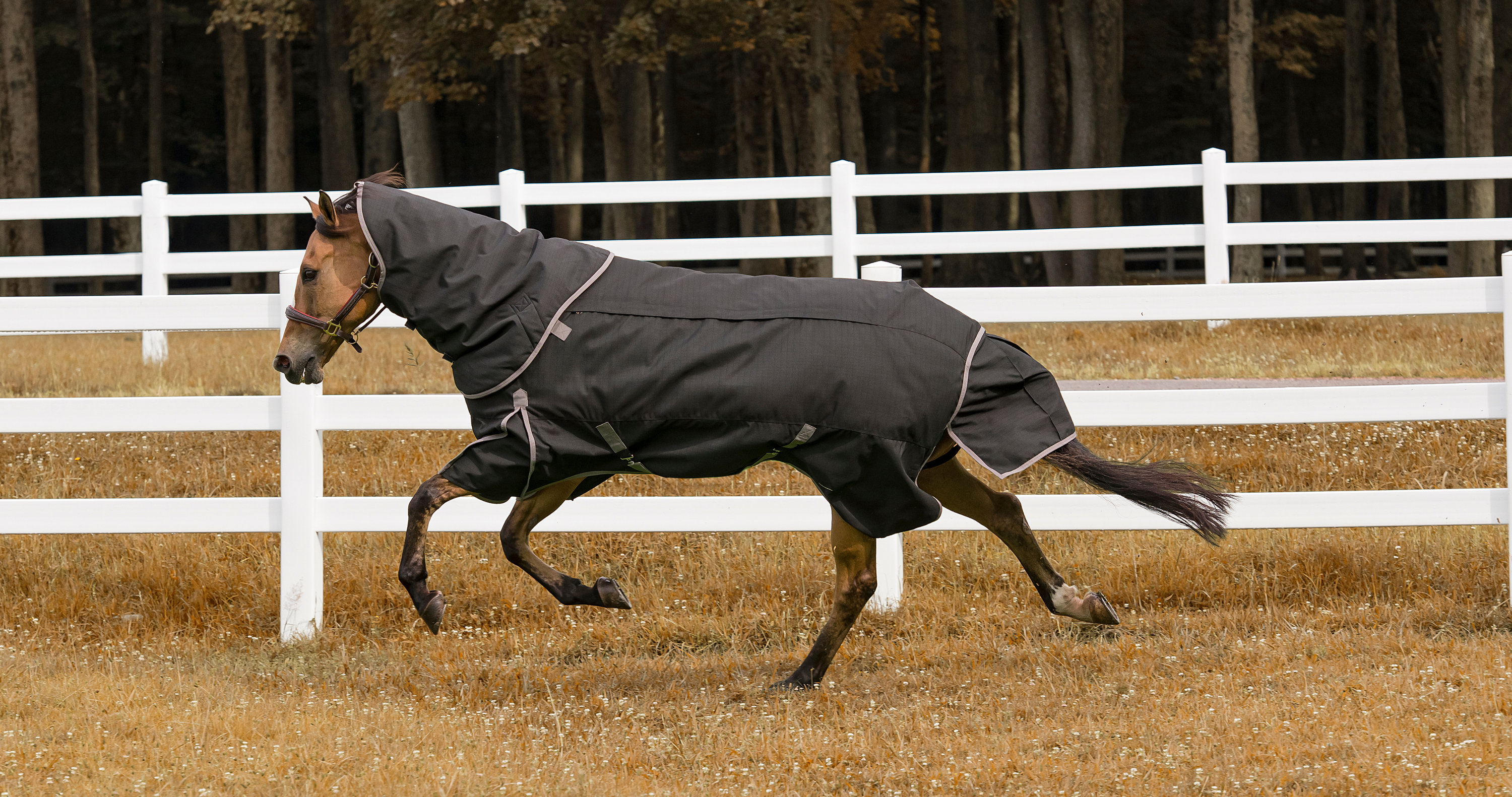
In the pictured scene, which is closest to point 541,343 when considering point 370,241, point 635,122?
point 370,241

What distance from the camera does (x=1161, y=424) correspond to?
20.3 feet

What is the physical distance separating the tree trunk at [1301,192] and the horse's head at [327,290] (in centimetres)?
2040

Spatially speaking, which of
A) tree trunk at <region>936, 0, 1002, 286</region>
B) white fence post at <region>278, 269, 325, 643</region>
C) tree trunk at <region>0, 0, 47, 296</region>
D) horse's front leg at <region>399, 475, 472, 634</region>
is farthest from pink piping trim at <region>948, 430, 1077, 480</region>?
tree trunk at <region>0, 0, 47, 296</region>

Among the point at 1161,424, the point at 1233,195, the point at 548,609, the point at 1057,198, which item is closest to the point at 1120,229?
the point at 1161,424

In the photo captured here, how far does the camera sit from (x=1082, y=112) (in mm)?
17828

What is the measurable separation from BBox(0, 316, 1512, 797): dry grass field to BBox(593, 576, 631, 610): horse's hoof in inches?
13.0

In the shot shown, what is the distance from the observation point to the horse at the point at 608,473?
4914 millimetres

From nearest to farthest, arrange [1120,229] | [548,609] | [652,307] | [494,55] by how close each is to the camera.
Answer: [652,307], [548,609], [1120,229], [494,55]

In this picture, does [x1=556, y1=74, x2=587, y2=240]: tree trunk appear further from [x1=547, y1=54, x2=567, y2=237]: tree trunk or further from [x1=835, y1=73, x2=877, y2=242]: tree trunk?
[x1=835, y1=73, x2=877, y2=242]: tree trunk

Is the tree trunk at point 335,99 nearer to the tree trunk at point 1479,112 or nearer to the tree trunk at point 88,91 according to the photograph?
the tree trunk at point 88,91

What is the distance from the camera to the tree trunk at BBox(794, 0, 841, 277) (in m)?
18.0

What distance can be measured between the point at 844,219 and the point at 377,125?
12451mm

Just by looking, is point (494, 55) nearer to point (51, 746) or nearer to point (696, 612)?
point (696, 612)

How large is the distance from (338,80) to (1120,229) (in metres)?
14.3
